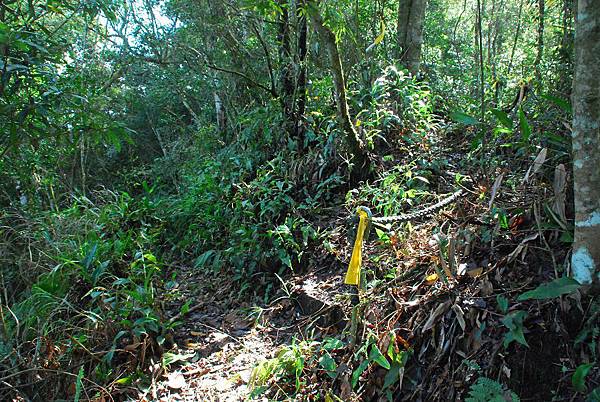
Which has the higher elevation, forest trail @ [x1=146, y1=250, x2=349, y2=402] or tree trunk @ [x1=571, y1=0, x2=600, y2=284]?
tree trunk @ [x1=571, y1=0, x2=600, y2=284]

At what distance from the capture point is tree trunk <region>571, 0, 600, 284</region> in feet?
7.59

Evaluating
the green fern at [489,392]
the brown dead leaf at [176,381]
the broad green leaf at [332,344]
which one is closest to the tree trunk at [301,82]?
the broad green leaf at [332,344]

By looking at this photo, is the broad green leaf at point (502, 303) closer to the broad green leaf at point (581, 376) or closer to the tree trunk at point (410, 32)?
the broad green leaf at point (581, 376)

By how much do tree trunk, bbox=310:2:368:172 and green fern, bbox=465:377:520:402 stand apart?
3.11 m

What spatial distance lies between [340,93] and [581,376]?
344cm

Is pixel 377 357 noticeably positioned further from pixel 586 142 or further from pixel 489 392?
pixel 586 142

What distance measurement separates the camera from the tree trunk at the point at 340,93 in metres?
4.49

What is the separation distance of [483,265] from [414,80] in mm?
3534

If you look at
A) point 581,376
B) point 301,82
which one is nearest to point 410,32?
point 301,82

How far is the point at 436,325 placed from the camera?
116 inches

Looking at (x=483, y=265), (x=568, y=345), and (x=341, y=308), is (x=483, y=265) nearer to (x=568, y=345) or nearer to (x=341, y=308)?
(x=568, y=345)

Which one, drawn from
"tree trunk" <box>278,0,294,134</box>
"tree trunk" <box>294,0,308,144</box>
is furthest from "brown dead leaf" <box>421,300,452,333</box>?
"tree trunk" <box>278,0,294,134</box>

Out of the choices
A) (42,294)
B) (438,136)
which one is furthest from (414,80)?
(42,294)

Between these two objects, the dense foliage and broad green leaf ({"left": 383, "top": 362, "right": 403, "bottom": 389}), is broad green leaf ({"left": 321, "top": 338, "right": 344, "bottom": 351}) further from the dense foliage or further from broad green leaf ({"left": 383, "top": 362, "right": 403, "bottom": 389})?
broad green leaf ({"left": 383, "top": 362, "right": 403, "bottom": 389})
